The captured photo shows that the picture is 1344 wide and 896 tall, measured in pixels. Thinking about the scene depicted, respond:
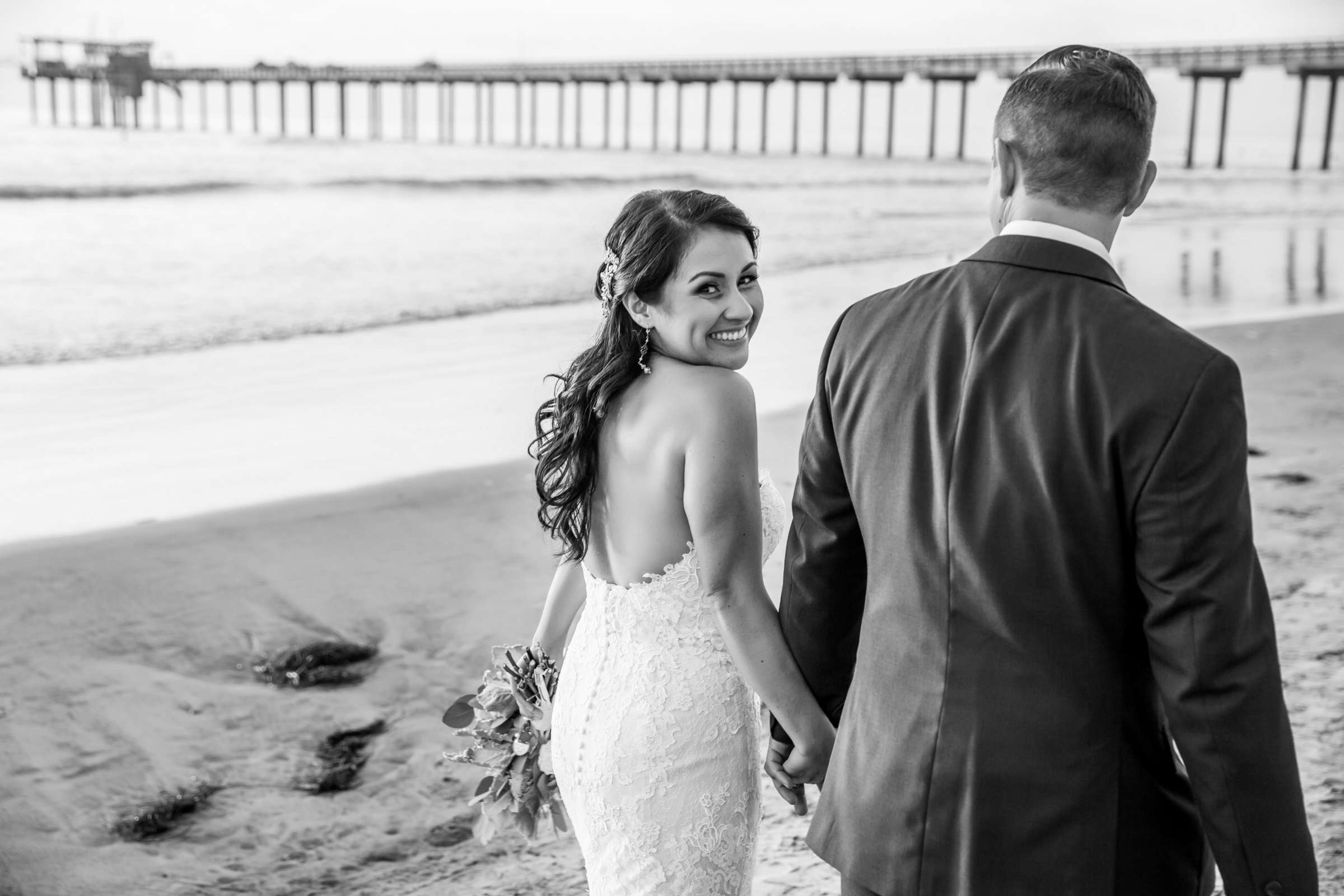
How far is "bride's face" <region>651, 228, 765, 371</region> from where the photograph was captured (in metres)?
2.11

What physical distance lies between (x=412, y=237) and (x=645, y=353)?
1838cm

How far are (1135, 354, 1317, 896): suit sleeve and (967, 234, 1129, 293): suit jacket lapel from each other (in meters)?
0.20

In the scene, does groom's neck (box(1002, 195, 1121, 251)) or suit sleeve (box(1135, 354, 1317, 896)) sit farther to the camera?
groom's neck (box(1002, 195, 1121, 251))

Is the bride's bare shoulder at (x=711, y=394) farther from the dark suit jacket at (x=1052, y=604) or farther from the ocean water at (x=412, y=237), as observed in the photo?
the ocean water at (x=412, y=237)

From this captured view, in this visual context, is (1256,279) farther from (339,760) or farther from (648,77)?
(648,77)

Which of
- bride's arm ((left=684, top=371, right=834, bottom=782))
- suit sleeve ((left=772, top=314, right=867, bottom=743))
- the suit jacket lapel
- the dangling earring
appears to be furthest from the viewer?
the dangling earring

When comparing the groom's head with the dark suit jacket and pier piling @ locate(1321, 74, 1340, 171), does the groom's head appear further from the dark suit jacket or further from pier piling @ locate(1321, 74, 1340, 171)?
pier piling @ locate(1321, 74, 1340, 171)

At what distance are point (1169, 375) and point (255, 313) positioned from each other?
484 inches

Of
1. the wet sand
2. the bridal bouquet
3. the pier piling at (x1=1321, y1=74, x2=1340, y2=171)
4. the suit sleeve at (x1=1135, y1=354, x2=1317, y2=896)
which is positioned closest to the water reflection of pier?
the wet sand

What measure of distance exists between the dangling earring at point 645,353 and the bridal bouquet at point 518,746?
0.68m

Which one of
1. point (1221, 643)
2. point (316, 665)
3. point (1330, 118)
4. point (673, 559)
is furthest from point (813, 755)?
point (1330, 118)

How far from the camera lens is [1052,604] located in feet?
5.21

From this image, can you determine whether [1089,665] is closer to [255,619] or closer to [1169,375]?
[1169,375]

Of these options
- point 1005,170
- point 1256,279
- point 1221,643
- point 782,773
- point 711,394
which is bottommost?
point 1256,279
